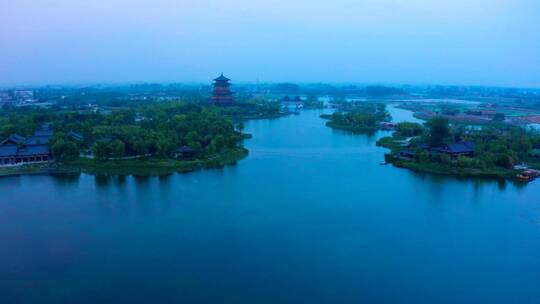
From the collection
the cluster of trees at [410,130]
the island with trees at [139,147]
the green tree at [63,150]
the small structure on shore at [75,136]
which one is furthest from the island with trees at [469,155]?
the small structure on shore at [75,136]

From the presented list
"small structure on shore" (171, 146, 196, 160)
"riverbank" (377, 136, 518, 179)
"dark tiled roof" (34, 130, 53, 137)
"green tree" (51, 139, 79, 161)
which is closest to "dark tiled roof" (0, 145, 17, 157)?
"green tree" (51, 139, 79, 161)

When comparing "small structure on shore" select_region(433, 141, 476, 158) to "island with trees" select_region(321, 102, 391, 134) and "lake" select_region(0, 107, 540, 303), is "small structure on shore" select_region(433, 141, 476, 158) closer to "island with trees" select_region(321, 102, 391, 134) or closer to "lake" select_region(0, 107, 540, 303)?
"lake" select_region(0, 107, 540, 303)

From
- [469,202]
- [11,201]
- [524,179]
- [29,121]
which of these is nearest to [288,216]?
[469,202]

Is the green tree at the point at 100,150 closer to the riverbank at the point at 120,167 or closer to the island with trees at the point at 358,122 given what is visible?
the riverbank at the point at 120,167

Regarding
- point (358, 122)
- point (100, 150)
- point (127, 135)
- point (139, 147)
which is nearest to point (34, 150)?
point (100, 150)

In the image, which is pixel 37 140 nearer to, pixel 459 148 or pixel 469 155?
pixel 459 148

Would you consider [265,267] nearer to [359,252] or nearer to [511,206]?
[359,252]
